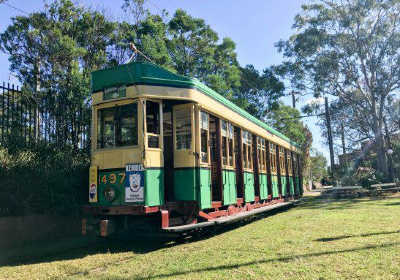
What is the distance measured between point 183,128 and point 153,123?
71cm

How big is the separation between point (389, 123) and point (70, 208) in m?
31.7

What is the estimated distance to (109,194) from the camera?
712 cm

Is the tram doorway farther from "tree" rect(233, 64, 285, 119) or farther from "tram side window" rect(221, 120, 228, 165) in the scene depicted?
"tree" rect(233, 64, 285, 119)

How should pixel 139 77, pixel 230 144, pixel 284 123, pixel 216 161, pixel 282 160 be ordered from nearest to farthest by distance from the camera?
pixel 139 77 < pixel 216 161 < pixel 230 144 < pixel 282 160 < pixel 284 123

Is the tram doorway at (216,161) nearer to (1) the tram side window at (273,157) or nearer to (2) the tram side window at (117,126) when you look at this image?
(2) the tram side window at (117,126)

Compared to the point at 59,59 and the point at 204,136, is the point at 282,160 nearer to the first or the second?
the point at 204,136

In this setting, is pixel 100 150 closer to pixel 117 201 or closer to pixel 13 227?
pixel 117 201

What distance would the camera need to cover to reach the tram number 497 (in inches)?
277

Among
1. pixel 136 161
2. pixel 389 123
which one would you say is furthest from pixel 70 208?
pixel 389 123

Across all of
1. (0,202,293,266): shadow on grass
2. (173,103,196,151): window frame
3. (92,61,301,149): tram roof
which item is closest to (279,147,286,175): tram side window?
(0,202,293,266): shadow on grass

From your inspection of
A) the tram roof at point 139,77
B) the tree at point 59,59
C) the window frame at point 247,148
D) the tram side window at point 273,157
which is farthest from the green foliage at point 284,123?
the tram roof at point 139,77

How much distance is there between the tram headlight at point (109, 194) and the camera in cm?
708

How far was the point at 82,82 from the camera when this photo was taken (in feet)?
35.3

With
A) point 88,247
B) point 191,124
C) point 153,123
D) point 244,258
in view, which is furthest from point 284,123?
point 244,258
